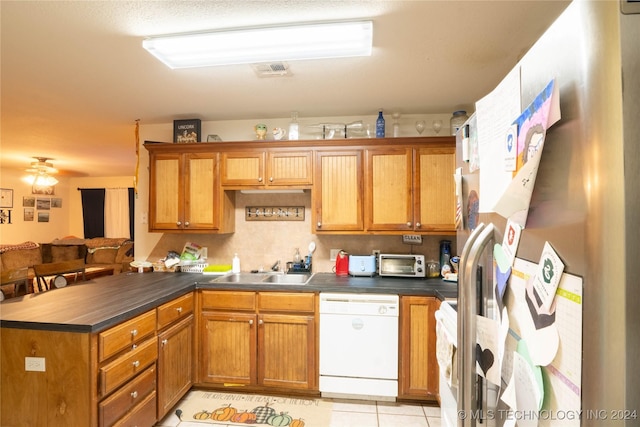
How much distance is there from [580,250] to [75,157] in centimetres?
650

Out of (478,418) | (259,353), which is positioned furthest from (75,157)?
(478,418)

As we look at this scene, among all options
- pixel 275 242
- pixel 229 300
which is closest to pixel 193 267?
pixel 229 300

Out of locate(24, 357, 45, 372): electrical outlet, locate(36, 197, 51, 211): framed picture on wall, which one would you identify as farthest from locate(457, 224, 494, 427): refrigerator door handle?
locate(36, 197, 51, 211): framed picture on wall

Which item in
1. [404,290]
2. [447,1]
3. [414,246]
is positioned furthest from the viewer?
[414,246]

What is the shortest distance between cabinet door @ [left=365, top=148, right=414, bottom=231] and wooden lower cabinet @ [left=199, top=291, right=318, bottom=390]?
2.97ft

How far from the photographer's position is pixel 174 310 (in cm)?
215

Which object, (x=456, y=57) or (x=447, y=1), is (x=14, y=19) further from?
(x=456, y=57)

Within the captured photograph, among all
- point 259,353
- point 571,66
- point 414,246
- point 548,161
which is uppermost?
point 571,66

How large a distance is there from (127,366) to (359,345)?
1.54 meters

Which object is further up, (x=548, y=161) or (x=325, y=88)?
(x=325, y=88)

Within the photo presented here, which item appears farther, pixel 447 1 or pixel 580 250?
pixel 447 1

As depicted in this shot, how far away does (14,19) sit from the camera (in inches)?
60.7

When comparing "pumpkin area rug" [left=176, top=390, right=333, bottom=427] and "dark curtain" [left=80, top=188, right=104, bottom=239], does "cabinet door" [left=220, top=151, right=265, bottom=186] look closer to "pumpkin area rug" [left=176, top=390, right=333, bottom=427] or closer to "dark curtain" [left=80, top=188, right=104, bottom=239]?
"pumpkin area rug" [left=176, top=390, right=333, bottom=427]

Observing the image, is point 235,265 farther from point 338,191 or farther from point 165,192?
point 338,191
